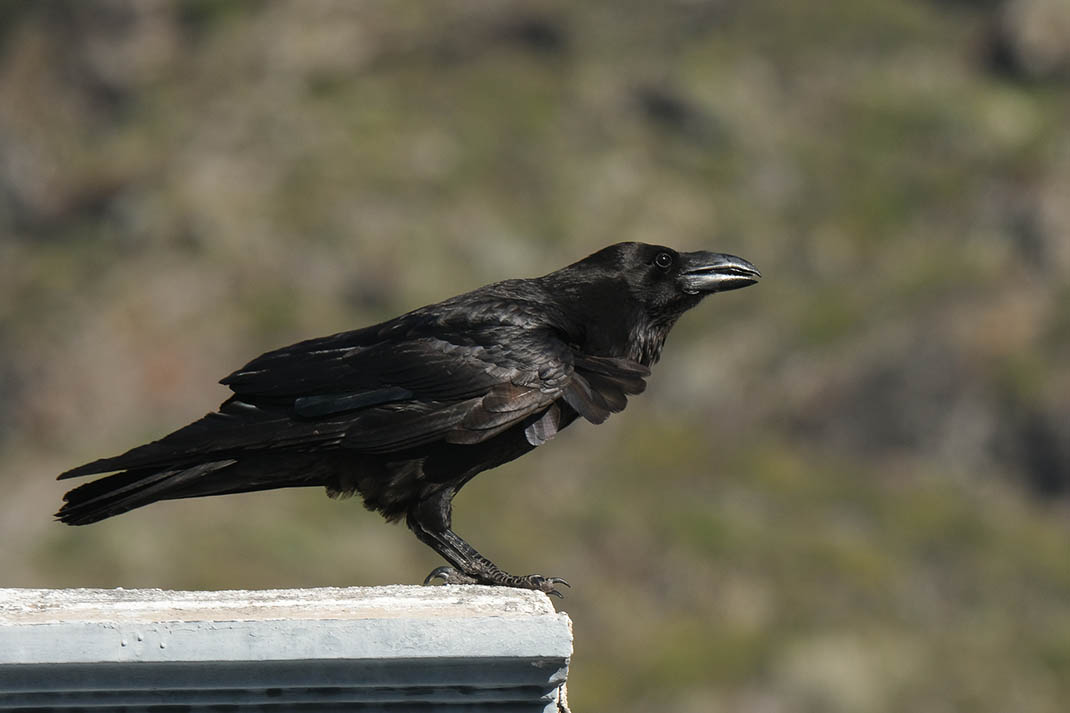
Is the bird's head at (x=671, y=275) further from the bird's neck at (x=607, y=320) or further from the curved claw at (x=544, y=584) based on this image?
Result: the curved claw at (x=544, y=584)

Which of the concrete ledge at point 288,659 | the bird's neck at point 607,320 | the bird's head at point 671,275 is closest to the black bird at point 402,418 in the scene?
the bird's neck at point 607,320

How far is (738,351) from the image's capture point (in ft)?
73.2

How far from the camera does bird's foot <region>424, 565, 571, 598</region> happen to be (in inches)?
185

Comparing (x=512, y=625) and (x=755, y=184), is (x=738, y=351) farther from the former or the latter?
(x=512, y=625)

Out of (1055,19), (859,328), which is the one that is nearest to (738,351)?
(859,328)

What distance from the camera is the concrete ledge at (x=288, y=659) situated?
3.24 meters

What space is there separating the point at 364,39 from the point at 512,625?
82.5 feet

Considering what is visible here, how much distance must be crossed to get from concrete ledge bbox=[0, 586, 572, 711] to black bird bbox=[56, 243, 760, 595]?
1.36 meters

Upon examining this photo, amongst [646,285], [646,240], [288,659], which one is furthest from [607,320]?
[646,240]

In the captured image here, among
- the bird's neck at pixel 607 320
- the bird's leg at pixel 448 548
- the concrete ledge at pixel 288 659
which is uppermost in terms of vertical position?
the concrete ledge at pixel 288 659

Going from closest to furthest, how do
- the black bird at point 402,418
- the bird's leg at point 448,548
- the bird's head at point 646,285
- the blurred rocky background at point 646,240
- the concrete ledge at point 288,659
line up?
the concrete ledge at point 288,659 → the black bird at point 402,418 → the bird's leg at point 448,548 → the bird's head at point 646,285 → the blurred rocky background at point 646,240

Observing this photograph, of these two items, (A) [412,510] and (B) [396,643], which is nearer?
(B) [396,643]

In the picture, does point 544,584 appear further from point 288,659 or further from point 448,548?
point 288,659

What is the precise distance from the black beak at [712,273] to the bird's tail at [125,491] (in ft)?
6.31
